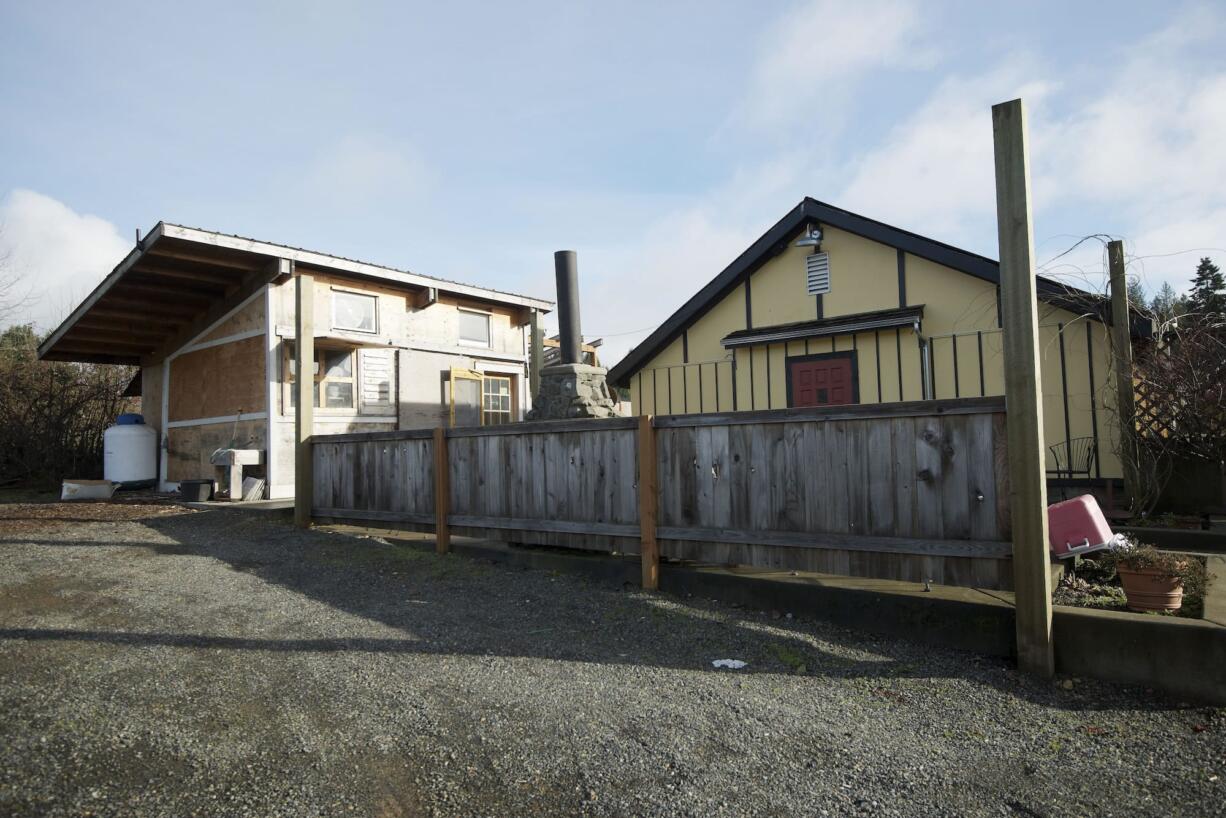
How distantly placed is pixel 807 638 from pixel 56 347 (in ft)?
55.4

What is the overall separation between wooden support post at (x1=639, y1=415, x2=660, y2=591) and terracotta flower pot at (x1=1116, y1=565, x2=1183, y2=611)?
294 cm

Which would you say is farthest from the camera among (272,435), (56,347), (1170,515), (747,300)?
(56,347)

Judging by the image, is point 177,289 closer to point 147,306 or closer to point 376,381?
point 147,306

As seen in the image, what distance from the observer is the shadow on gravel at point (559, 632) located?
3783 mm

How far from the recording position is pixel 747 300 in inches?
394

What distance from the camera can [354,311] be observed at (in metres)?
13.2

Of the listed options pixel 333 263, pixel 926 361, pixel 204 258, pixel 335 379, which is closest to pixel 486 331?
pixel 335 379

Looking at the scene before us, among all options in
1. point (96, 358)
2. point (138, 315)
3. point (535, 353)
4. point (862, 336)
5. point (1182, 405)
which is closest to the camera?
point (1182, 405)

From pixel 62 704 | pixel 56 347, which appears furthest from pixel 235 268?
pixel 62 704

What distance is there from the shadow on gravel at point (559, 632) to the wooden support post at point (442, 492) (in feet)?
1.04

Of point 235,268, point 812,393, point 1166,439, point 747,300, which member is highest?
point 235,268

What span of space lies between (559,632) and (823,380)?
594 centimetres

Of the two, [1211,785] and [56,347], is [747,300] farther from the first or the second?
[56,347]

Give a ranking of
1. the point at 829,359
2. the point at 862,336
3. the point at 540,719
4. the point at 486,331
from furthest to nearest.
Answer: the point at 486,331
the point at 829,359
the point at 862,336
the point at 540,719
